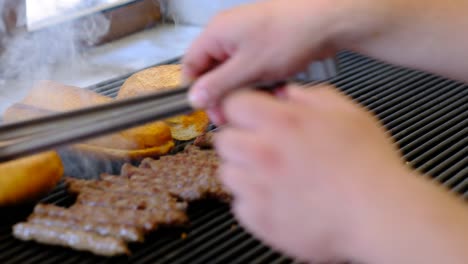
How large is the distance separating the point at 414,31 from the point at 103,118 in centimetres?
67

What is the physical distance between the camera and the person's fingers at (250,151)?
0.69 metres

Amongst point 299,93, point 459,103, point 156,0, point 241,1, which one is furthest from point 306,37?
point 156,0

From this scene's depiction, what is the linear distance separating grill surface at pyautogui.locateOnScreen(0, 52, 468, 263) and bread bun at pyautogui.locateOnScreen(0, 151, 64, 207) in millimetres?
39

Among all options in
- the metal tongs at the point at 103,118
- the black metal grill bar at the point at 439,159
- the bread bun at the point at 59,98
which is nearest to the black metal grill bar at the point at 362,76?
the black metal grill bar at the point at 439,159

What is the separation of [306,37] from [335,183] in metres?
0.48

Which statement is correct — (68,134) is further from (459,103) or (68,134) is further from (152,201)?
(459,103)

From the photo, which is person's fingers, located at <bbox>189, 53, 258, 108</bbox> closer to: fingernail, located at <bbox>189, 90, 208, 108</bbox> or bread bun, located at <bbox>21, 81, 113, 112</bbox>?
fingernail, located at <bbox>189, 90, 208, 108</bbox>

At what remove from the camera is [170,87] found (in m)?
1.64

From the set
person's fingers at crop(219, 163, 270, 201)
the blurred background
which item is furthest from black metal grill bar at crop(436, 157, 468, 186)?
the blurred background

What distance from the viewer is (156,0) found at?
2.69 m

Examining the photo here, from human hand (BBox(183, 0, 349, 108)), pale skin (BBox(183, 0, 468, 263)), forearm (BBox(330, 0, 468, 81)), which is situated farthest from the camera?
forearm (BBox(330, 0, 468, 81))

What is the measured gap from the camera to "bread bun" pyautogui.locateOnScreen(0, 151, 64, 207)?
125 centimetres

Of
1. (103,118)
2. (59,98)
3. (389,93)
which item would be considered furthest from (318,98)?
(389,93)

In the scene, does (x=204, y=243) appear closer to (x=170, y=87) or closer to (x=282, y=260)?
(x=282, y=260)
